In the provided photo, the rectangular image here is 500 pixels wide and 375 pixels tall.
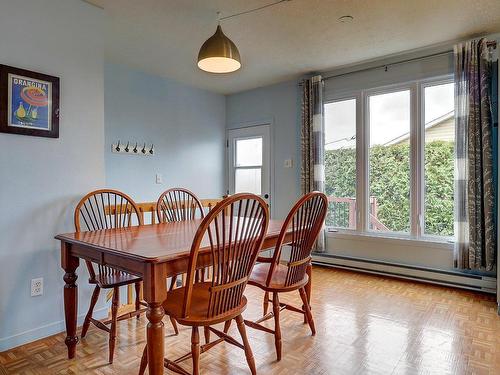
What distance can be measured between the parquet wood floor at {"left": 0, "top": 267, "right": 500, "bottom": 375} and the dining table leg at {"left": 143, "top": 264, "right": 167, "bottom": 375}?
559mm

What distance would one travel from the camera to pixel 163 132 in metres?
4.42

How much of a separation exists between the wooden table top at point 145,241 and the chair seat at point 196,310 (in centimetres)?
28

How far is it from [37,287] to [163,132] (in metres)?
2.56

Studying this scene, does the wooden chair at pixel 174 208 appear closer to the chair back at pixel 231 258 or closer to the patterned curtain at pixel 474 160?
the chair back at pixel 231 258

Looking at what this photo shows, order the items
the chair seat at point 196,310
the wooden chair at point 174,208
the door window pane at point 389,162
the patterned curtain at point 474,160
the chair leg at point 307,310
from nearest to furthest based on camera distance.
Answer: the chair seat at point 196,310
the chair leg at point 307,310
the wooden chair at point 174,208
the patterned curtain at point 474,160
the door window pane at point 389,162

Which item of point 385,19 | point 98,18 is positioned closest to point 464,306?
point 385,19

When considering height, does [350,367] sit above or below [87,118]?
below

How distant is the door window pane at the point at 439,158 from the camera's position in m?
3.42

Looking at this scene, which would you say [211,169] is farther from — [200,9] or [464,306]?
[464,306]

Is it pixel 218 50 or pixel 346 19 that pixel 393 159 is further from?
pixel 218 50

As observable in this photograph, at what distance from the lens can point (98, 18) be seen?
2.64 meters

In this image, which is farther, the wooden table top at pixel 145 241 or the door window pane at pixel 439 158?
the door window pane at pixel 439 158

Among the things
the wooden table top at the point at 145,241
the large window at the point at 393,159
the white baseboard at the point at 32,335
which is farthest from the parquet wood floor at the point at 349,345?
the large window at the point at 393,159

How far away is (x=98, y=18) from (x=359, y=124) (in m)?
2.90
